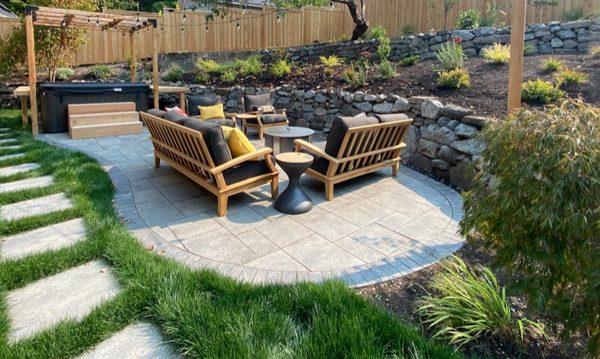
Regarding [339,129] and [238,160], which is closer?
[238,160]

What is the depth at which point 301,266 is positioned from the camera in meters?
2.83

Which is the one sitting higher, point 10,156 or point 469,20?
point 469,20

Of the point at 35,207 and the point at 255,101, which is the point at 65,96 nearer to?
the point at 255,101

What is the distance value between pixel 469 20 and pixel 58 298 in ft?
32.1

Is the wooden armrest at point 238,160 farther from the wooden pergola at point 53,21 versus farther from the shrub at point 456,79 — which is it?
the wooden pergola at point 53,21

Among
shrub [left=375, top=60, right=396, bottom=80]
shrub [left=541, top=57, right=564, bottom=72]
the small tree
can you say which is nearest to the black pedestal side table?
shrub [left=375, top=60, right=396, bottom=80]

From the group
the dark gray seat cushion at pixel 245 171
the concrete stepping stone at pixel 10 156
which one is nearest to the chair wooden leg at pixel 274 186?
the dark gray seat cushion at pixel 245 171

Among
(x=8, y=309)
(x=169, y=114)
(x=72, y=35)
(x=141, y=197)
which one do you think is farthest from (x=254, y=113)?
(x=8, y=309)

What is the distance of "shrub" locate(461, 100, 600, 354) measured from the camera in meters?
1.62

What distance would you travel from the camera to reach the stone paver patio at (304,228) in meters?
2.85

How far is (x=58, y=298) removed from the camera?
2.34 m

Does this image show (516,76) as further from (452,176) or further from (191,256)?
(191,256)

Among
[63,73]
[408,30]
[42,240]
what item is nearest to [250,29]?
[408,30]

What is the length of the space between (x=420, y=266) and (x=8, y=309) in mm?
2698
